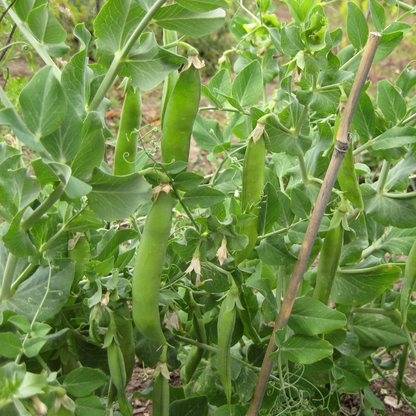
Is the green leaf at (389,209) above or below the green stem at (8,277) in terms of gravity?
below

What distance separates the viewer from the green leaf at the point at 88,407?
86 cm

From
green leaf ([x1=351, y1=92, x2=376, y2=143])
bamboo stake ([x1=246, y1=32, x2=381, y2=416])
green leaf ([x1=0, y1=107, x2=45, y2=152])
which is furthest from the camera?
green leaf ([x1=351, y1=92, x2=376, y2=143])

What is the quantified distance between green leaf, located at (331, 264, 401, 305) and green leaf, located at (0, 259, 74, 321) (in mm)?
664

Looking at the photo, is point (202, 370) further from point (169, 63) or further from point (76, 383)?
point (169, 63)

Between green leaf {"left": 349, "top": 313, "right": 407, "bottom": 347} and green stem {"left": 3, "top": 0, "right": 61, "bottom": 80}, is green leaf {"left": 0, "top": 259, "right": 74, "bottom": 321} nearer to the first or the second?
green stem {"left": 3, "top": 0, "right": 61, "bottom": 80}

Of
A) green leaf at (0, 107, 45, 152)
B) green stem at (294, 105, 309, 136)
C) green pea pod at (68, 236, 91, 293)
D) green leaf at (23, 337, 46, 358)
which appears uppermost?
green leaf at (0, 107, 45, 152)

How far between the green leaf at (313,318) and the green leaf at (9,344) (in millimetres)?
590

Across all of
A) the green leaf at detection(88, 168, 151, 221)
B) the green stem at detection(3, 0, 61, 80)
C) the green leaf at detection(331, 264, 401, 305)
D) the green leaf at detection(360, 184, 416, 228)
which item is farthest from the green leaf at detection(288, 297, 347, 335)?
the green stem at detection(3, 0, 61, 80)

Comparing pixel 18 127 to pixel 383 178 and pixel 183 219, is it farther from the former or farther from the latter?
pixel 383 178

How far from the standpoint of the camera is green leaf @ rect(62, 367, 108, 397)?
0.84m

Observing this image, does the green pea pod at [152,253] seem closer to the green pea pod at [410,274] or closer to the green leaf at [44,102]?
the green leaf at [44,102]

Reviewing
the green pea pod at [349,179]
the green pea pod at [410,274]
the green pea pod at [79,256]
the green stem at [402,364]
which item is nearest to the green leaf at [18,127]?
the green pea pod at [79,256]

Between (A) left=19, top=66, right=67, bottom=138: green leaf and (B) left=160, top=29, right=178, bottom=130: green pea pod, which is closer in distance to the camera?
(A) left=19, top=66, right=67, bottom=138: green leaf

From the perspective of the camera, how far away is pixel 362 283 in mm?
1099
